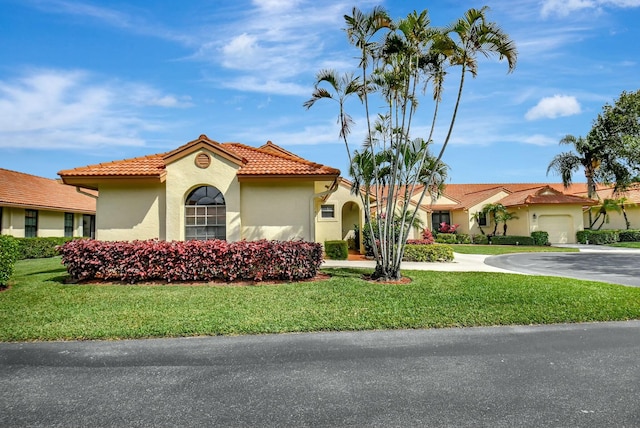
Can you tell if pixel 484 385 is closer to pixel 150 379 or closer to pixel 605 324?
pixel 150 379

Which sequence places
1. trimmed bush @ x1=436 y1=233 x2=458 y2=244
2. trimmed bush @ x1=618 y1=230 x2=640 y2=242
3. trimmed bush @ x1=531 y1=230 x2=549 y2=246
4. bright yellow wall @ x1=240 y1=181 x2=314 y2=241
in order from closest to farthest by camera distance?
bright yellow wall @ x1=240 y1=181 x2=314 y2=241 → trimmed bush @ x1=531 y1=230 x2=549 y2=246 → trimmed bush @ x1=618 y1=230 x2=640 y2=242 → trimmed bush @ x1=436 y1=233 x2=458 y2=244

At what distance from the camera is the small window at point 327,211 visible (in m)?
21.8

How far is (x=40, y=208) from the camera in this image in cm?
2206

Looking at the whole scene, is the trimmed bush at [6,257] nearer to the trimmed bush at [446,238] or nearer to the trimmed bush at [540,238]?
the trimmed bush at [446,238]

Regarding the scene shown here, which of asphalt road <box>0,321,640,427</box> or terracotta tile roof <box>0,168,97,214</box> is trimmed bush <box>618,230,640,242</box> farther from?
terracotta tile roof <box>0,168,97,214</box>

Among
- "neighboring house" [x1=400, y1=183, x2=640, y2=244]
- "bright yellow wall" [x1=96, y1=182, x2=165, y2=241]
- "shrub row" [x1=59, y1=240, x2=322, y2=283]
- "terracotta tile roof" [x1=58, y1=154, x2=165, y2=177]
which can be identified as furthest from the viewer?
"neighboring house" [x1=400, y1=183, x2=640, y2=244]

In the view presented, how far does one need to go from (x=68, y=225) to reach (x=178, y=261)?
64.1ft

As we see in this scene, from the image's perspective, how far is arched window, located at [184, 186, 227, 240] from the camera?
13219mm

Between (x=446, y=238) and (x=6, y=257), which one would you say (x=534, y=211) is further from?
(x=6, y=257)

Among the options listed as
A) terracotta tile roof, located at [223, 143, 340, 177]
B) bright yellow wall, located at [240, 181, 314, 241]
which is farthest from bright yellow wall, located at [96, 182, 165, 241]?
terracotta tile roof, located at [223, 143, 340, 177]

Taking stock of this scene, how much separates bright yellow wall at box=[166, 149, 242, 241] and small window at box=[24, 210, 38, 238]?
586 inches

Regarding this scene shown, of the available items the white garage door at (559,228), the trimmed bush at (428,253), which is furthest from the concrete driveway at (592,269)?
the white garage door at (559,228)

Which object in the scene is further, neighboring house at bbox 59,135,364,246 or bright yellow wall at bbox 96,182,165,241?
bright yellow wall at bbox 96,182,165,241

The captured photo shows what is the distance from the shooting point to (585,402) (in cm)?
389
